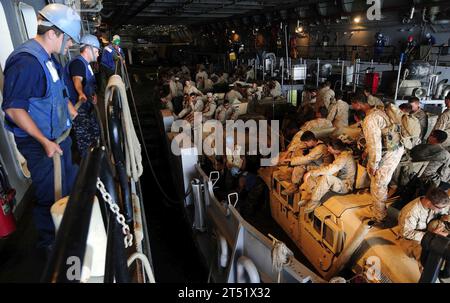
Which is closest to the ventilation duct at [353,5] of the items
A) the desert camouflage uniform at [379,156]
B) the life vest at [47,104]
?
the desert camouflage uniform at [379,156]

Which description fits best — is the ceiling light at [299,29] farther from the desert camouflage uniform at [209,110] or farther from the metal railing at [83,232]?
the metal railing at [83,232]

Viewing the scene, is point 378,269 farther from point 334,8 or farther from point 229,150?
point 334,8

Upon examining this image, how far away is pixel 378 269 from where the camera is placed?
312 cm

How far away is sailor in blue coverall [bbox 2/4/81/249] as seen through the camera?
6.90ft

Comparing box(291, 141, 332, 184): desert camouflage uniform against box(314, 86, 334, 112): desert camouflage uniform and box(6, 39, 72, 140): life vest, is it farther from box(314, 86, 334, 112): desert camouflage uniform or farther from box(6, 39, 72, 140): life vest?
box(314, 86, 334, 112): desert camouflage uniform

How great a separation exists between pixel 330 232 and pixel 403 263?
0.91 meters

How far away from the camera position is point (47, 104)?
7.73ft

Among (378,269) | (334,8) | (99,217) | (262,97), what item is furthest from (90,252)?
(334,8)

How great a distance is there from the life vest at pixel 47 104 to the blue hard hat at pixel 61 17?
0.71ft

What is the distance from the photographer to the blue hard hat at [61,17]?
224 centimetres

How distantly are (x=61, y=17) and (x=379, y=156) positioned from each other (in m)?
4.17

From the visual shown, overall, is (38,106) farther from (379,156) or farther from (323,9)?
(323,9)

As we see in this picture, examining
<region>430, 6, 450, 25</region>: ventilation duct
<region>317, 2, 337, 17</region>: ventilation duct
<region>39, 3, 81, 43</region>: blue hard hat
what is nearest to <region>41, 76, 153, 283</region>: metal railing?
<region>39, 3, 81, 43</region>: blue hard hat

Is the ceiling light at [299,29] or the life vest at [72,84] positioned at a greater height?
the ceiling light at [299,29]
